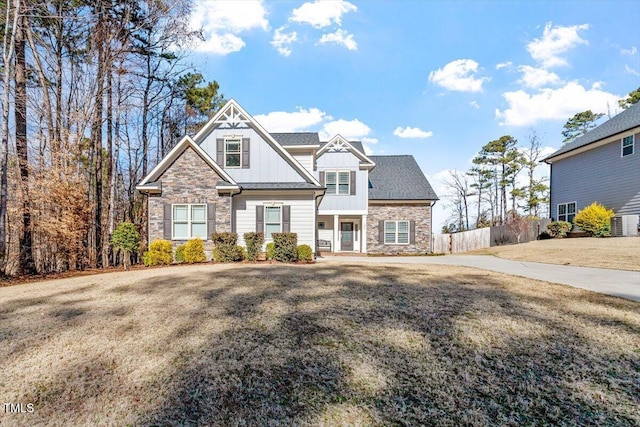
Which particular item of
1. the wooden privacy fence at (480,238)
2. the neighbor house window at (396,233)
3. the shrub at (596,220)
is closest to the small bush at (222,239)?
the neighbor house window at (396,233)

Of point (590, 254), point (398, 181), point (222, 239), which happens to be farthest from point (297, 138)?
point (590, 254)

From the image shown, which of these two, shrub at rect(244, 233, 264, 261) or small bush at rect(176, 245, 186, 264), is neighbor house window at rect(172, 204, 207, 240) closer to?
small bush at rect(176, 245, 186, 264)

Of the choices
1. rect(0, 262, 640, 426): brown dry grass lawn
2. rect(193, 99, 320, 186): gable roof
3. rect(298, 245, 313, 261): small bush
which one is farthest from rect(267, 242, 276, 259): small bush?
rect(0, 262, 640, 426): brown dry grass lawn

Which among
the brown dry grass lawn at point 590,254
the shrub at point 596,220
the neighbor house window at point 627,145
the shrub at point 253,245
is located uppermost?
the neighbor house window at point 627,145

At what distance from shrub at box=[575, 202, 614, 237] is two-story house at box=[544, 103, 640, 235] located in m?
0.71

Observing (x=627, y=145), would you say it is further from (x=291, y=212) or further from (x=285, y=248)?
(x=285, y=248)

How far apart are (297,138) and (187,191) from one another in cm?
668

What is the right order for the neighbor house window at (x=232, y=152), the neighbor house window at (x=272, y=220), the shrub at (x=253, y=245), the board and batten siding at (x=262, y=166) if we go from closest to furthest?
the shrub at (x=253, y=245)
the neighbor house window at (x=272, y=220)
the board and batten siding at (x=262, y=166)
the neighbor house window at (x=232, y=152)

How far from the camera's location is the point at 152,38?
1623cm

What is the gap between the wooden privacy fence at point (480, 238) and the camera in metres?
19.1

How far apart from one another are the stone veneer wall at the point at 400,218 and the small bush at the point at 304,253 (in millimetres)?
7544

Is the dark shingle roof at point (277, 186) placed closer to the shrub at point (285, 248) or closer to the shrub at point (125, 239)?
the shrub at point (285, 248)

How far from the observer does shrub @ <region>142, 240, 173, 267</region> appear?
11.2 metres

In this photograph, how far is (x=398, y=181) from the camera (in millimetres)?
19891
